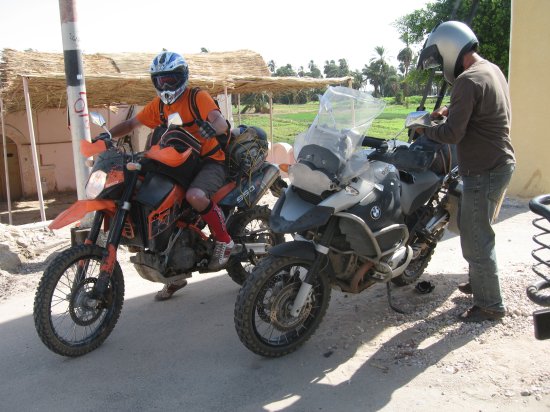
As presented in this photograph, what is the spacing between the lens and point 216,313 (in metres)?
4.60

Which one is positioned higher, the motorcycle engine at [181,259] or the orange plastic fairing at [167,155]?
the orange plastic fairing at [167,155]

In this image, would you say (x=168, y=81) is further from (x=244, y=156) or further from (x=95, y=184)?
(x=95, y=184)

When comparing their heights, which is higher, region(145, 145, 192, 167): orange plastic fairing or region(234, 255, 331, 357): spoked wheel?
region(145, 145, 192, 167): orange plastic fairing

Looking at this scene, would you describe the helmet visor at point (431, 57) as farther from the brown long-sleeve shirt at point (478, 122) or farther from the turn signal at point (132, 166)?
the turn signal at point (132, 166)

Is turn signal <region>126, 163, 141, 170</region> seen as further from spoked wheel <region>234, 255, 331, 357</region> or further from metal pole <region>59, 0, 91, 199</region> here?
metal pole <region>59, 0, 91, 199</region>

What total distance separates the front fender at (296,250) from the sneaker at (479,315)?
133 cm

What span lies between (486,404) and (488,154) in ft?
5.58

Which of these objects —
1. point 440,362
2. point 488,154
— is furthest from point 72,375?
point 488,154

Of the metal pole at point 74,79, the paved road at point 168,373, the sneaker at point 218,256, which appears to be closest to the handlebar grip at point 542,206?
the paved road at point 168,373

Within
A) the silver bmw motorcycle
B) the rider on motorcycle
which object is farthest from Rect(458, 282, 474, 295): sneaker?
the rider on motorcycle

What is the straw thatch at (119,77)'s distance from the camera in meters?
9.70

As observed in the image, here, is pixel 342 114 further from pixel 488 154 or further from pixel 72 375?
pixel 72 375

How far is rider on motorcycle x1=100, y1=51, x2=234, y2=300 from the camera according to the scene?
14.1 ft

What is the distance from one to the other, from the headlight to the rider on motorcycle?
2.23 ft
